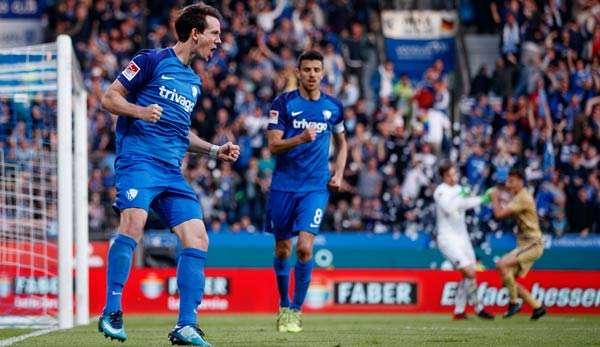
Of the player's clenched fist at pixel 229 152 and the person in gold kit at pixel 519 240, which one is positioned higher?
the player's clenched fist at pixel 229 152

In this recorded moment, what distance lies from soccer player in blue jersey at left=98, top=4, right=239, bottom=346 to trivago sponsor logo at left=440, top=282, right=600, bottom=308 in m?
11.4

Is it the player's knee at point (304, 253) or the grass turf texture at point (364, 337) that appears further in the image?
the player's knee at point (304, 253)

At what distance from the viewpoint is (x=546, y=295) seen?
66.5ft

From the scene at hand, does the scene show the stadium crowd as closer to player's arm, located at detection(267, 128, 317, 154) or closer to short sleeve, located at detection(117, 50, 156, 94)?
player's arm, located at detection(267, 128, 317, 154)

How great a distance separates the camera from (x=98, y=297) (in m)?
19.8

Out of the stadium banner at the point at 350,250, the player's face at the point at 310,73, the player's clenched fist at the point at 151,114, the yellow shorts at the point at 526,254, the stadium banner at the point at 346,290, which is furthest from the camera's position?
the stadium banner at the point at 350,250

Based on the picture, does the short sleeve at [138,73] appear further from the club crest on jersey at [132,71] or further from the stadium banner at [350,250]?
the stadium banner at [350,250]

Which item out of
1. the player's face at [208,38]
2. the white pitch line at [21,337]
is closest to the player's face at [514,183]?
the white pitch line at [21,337]

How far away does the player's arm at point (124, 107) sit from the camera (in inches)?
350

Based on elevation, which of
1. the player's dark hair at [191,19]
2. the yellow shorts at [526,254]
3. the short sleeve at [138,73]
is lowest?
the yellow shorts at [526,254]

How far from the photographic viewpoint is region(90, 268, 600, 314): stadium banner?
20203mm

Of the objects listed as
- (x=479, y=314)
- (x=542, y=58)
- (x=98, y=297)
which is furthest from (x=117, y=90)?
(x=542, y=58)

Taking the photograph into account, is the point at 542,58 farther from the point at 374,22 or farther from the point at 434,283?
the point at 434,283

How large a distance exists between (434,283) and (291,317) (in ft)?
28.3
